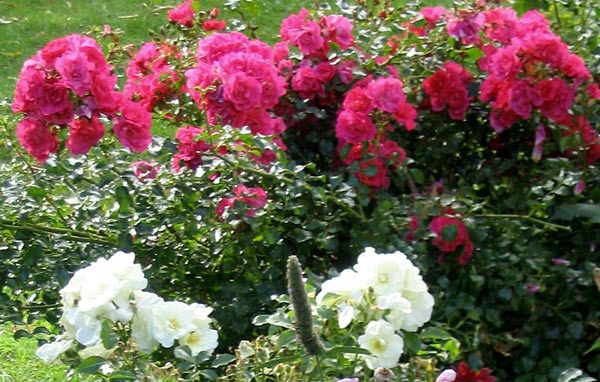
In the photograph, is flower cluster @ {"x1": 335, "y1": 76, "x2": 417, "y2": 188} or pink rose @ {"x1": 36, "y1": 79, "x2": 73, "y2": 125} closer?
pink rose @ {"x1": 36, "y1": 79, "x2": 73, "y2": 125}

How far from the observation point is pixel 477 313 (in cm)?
246

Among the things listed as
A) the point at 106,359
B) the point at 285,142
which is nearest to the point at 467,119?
the point at 285,142

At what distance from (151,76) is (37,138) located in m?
0.46

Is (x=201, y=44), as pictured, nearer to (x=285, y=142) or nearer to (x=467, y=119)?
(x=285, y=142)

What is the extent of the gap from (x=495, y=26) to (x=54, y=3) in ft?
21.1

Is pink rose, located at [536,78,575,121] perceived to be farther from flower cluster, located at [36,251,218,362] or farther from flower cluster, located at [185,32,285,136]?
flower cluster, located at [36,251,218,362]

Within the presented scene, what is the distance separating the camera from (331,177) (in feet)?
8.40

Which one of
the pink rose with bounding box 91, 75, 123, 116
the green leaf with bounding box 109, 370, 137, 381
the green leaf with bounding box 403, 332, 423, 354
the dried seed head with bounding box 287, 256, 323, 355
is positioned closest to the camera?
the dried seed head with bounding box 287, 256, 323, 355

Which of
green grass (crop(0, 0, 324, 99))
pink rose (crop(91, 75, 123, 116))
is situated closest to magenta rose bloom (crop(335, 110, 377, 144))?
pink rose (crop(91, 75, 123, 116))

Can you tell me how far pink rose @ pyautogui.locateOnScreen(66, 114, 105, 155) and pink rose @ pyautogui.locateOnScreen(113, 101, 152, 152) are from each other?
4 centimetres

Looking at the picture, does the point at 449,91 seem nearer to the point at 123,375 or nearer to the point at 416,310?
the point at 416,310

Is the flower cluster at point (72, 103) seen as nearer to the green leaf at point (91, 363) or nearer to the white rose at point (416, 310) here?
the green leaf at point (91, 363)

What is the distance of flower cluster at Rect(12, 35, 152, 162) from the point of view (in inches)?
92.5

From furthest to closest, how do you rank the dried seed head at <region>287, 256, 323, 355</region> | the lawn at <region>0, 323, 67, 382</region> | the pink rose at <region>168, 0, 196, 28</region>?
the lawn at <region>0, 323, 67, 382</region> → the pink rose at <region>168, 0, 196, 28</region> → the dried seed head at <region>287, 256, 323, 355</region>
